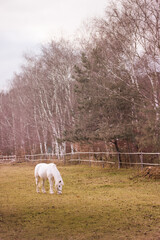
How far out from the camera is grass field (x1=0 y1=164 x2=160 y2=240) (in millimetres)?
7423

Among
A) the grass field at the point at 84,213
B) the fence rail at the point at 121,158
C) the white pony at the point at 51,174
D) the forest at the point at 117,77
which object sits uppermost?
the forest at the point at 117,77

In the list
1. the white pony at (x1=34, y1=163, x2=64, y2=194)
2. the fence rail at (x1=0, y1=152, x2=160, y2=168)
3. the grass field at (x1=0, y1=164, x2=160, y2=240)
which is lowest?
the grass field at (x1=0, y1=164, x2=160, y2=240)

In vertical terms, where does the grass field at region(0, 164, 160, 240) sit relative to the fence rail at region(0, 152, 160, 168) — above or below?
below

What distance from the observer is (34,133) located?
48.1 meters

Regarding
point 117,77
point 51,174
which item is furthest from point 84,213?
point 117,77

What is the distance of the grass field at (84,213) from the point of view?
7423mm

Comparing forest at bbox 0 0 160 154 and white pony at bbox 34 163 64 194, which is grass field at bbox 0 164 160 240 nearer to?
white pony at bbox 34 163 64 194

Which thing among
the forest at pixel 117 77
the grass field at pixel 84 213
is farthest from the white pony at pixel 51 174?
the forest at pixel 117 77

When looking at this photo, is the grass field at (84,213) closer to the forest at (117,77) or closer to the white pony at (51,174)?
the white pony at (51,174)

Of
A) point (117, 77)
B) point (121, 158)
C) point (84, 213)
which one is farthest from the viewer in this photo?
point (121, 158)

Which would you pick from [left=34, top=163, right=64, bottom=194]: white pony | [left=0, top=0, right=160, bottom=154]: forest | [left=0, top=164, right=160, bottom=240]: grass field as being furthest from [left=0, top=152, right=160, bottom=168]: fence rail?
[left=34, top=163, right=64, bottom=194]: white pony

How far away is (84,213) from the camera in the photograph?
948cm

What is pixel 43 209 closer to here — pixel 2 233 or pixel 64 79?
pixel 2 233

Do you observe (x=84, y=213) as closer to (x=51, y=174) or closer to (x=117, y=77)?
(x=51, y=174)
